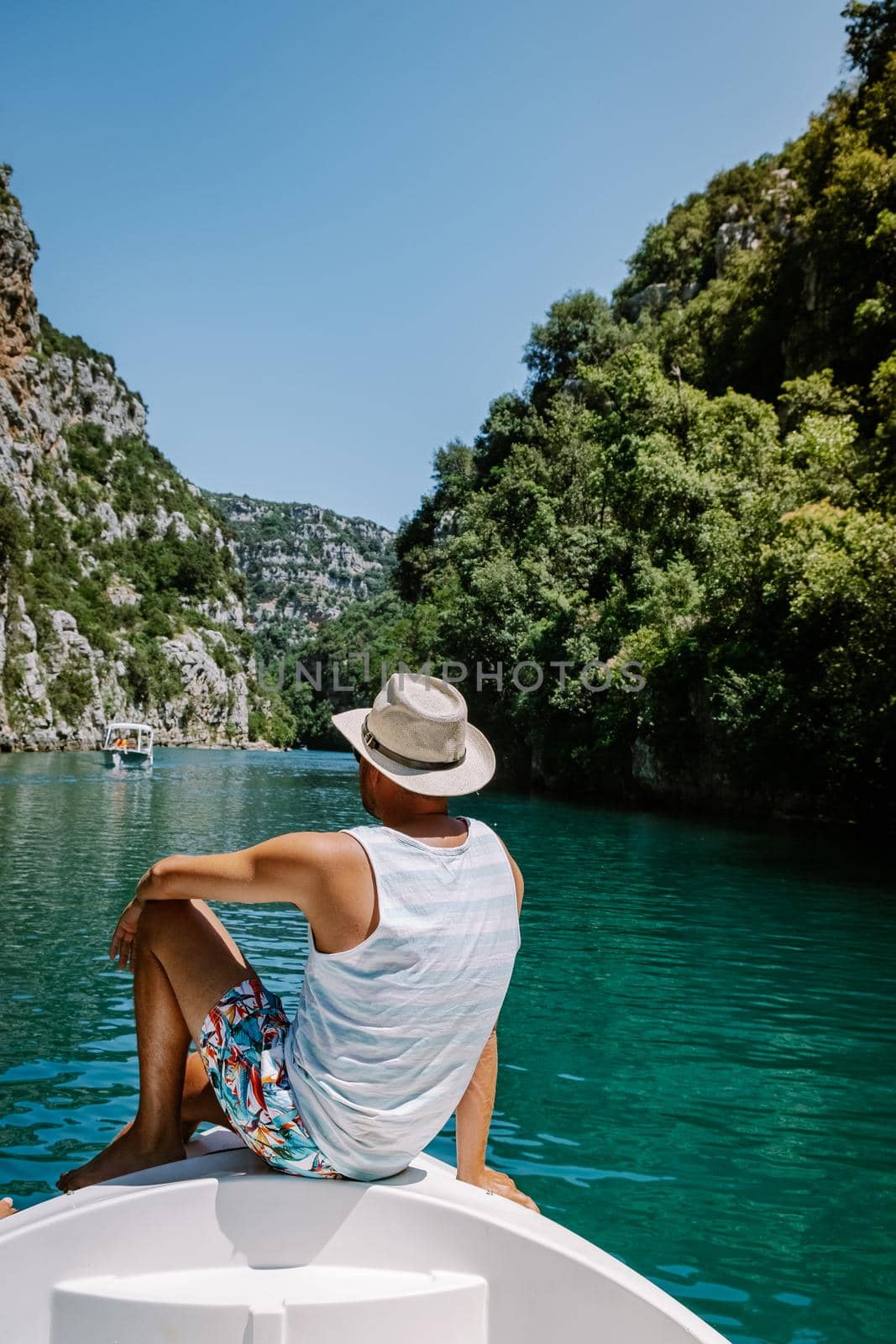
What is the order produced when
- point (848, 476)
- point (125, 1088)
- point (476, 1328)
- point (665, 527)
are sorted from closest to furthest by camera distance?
point (476, 1328)
point (125, 1088)
point (848, 476)
point (665, 527)

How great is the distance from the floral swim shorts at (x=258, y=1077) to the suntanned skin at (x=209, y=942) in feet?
0.17

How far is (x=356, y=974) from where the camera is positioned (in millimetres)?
2268

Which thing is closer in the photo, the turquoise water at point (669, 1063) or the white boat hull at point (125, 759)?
the turquoise water at point (669, 1063)

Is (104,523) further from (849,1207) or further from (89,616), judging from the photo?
(849,1207)

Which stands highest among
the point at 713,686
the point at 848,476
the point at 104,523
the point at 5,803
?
the point at 104,523

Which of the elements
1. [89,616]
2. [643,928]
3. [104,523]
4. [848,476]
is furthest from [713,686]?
[104,523]

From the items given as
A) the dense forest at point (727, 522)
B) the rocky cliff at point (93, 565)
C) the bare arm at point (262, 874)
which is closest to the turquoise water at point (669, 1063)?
the bare arm at point (262, 874)

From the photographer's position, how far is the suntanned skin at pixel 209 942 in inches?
88.3

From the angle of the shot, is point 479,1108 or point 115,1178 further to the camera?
point 479,1108

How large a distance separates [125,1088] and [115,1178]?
2942mm

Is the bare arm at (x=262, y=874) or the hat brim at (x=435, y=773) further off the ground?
the hat brim at (x=435, y=773)

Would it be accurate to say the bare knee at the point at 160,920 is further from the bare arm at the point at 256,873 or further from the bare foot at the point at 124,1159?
the bare foot at the point at 124,1159

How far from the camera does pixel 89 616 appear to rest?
77812mm

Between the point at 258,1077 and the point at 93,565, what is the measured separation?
91.3 m
